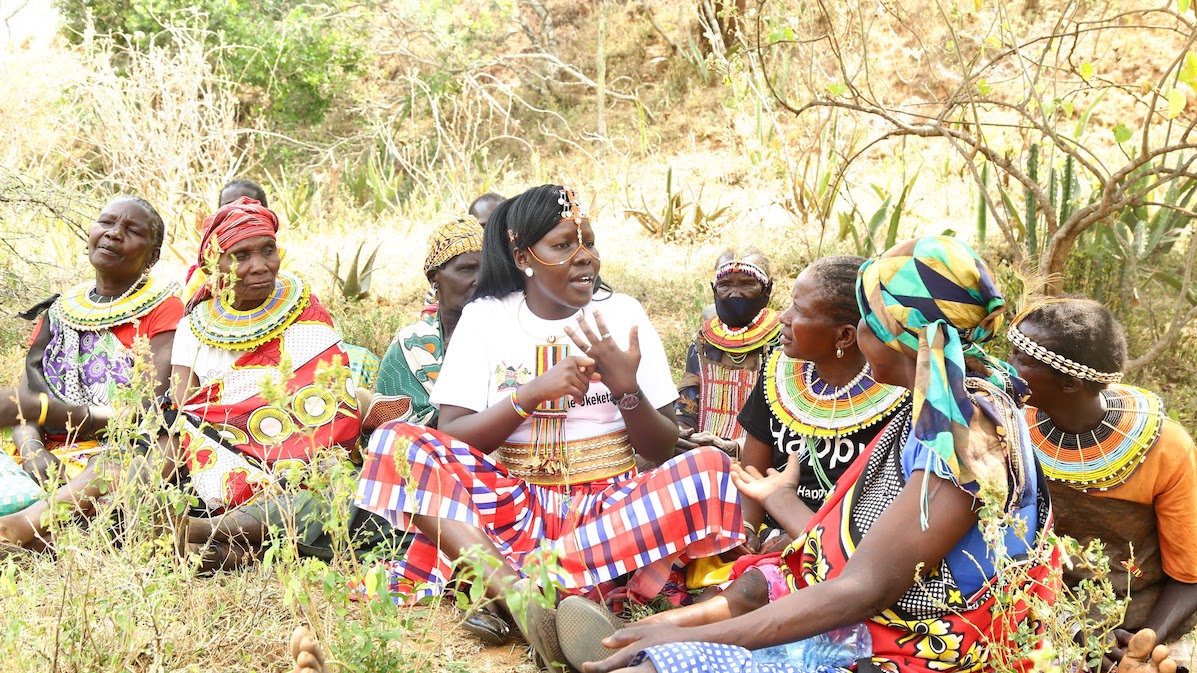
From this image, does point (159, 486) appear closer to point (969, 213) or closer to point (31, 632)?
point (31, 632)

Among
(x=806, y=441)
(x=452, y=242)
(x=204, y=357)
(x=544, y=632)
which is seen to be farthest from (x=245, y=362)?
(x=806, y=441)

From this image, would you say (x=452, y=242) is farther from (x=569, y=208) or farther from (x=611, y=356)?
(x=611, y=356)

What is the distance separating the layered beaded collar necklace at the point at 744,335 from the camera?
179 inches

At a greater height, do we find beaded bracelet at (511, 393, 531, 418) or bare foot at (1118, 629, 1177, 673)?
beaded bracelet at (511, 393, 531, 418)

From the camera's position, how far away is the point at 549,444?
352 centimetres

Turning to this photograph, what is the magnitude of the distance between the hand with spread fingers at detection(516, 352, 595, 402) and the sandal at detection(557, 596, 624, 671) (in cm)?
75

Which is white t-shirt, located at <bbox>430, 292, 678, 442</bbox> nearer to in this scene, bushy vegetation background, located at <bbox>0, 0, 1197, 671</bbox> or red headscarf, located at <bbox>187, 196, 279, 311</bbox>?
bushy vegetation background, located at <bbox>0, 0, 1197, 671</bbox>

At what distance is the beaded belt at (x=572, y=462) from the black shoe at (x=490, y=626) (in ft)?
1.66

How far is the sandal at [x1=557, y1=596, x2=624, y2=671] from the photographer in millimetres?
2582

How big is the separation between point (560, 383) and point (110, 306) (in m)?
2.27


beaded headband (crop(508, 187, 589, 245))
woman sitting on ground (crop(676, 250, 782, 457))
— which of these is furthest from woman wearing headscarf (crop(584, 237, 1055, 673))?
woman sitting on ground (crop(676, 250, 782, 457))

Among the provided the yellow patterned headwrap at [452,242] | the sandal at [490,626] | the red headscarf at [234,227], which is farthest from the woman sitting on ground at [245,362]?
the sandal at [490,626]

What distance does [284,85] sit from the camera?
14172 millimetres

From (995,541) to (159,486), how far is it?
6.33 ft
